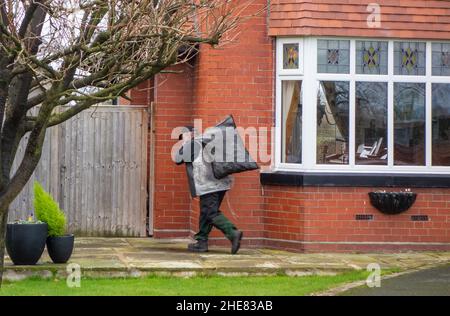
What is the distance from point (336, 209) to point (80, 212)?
4143 mm

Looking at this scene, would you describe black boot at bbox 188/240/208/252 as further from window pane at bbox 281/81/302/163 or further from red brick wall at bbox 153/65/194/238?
window pane at bbox 281/81/302/163

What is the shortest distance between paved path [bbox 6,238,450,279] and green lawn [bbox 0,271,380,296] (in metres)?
0.14

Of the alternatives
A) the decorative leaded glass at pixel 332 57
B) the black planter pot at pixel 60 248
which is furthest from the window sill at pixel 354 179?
the black planter pot at pixel 60 248

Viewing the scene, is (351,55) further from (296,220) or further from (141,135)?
(141,135)

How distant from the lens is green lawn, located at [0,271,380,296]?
30.1 ft

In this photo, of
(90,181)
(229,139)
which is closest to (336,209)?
(229,139)

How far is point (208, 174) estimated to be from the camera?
12.0m

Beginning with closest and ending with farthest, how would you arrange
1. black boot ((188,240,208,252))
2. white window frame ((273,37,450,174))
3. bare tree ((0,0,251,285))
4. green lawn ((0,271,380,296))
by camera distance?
bare tree ((0,0,251,285)) → green lawn ((0,271,380,296)) → black boot ((188,240,208,252)) → white window frame ((273,37,450,174))

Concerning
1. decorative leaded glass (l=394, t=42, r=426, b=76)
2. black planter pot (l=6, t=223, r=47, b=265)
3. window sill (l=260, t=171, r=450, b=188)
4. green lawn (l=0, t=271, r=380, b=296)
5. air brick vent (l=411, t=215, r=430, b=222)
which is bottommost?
green lawn (l=0, t=271, r=380, b=296)

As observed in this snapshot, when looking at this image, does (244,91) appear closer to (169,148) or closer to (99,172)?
(169,148)

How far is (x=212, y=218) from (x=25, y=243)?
9.05ft

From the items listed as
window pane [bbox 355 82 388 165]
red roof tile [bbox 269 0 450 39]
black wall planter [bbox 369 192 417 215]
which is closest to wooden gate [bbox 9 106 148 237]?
red roof tile [bbox 269 0 450 39]

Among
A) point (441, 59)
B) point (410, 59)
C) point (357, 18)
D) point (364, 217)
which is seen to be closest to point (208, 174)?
point (364, 217)

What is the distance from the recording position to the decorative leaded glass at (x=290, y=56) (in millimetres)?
12617
